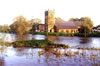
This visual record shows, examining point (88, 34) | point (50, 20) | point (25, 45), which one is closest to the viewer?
point (25, 45)

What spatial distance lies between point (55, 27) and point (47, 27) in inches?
136

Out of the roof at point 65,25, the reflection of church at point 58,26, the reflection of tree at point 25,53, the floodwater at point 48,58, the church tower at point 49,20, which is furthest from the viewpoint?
the church tower at point 49,20

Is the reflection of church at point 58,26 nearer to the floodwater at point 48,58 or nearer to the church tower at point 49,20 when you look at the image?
the church tower at point 49,20

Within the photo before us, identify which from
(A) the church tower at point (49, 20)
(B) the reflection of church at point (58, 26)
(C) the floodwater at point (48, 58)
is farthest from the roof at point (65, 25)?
(C) the floodwater at point (48, 58)

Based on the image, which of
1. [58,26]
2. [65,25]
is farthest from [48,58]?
[65,25]

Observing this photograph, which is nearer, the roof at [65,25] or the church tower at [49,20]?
the roof at [65,25]

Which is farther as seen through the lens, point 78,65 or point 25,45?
point 25,45

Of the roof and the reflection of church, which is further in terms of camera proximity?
the roof

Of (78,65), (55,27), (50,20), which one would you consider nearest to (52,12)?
(50,20)

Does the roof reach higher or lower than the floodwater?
higher

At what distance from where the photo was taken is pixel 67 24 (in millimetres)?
63406

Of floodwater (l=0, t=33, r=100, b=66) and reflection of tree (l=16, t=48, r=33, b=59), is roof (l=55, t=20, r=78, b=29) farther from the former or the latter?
floodwater (l=0, t=33, r=100, b=66)

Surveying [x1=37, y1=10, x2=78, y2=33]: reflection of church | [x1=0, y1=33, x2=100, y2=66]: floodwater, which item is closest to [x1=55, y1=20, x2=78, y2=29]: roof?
[x1=37, y1=10, x2=78, y2=33]: reflection of church

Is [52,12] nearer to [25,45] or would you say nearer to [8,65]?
[25,45]
